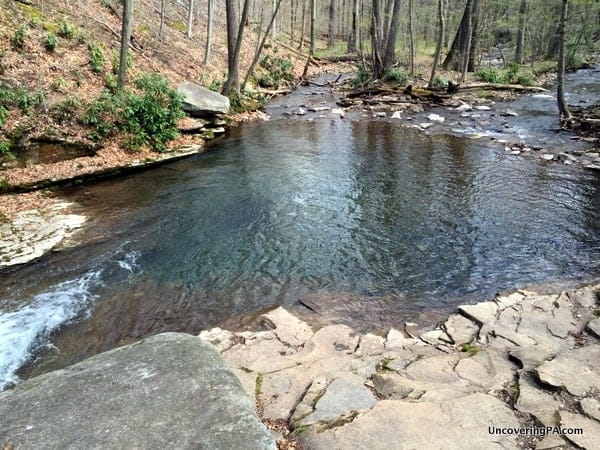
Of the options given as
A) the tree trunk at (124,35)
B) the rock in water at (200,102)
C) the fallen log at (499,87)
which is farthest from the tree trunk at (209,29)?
the fallen log at (499,87)

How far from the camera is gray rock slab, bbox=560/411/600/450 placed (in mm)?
2982

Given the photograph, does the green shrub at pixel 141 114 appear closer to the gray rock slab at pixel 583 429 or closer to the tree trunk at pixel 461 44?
the gray rock slab at pixel 583 429

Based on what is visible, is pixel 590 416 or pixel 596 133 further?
pixel 596 133

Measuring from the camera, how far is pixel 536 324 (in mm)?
5070

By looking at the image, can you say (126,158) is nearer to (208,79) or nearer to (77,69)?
(77,69)

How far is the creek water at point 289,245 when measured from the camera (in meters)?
6.04

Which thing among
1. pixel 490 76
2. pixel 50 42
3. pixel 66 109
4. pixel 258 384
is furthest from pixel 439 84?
pixel 258 384

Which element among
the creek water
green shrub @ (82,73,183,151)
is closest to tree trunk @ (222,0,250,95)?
green shrub @ (82,73,183,151)

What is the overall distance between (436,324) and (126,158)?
9928 millimetres

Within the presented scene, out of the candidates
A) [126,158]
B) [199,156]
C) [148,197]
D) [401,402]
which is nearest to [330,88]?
[199,156]

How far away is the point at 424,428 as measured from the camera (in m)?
3.23

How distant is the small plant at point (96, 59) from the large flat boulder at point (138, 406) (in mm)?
13454

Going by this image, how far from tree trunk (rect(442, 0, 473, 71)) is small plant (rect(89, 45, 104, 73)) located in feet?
56.5

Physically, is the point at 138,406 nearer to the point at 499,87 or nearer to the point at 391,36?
the point at 499,87
